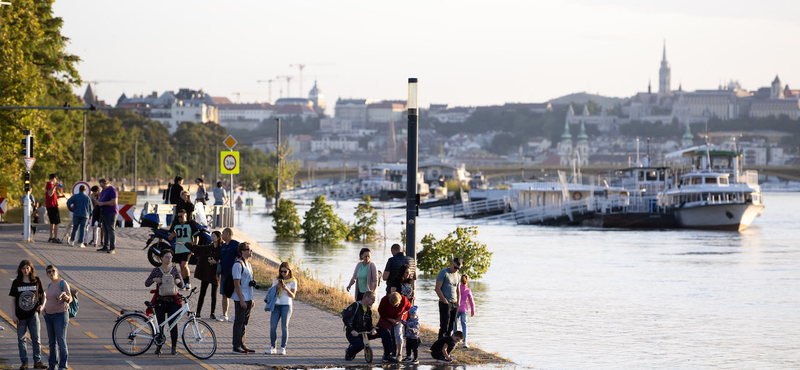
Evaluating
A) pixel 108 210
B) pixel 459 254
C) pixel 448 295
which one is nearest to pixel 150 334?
pixel 448 295

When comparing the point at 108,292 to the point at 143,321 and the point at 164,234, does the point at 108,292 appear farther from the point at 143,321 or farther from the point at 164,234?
the point at 143,321

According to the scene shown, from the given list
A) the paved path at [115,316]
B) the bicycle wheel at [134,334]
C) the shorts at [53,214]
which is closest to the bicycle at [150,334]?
the bicycle wheel at [134,334]

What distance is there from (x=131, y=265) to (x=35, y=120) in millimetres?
15053

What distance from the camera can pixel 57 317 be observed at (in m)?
13.8

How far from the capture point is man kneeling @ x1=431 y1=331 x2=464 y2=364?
628 inches

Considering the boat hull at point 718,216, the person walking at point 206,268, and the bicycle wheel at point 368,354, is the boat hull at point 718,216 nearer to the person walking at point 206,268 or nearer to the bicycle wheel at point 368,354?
the person walking at point 206,268

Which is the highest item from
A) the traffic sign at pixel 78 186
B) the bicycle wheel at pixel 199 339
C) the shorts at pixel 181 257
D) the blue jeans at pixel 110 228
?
the traffic sign at pixel 78 186

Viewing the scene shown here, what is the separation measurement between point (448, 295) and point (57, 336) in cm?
617

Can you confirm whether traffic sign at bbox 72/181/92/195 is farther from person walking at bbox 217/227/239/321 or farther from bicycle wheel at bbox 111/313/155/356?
bicycle wheel at bbox 111/313/155/356

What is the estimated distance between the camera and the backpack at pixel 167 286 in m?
14.7

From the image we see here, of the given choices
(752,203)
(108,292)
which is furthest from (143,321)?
(752,203)

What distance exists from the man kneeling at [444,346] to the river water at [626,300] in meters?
2.49

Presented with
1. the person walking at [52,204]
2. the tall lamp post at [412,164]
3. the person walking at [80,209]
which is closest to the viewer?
the tall lamp post at [412,164]

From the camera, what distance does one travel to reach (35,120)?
37906 mm
